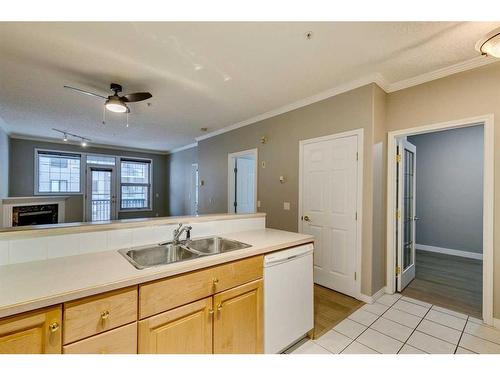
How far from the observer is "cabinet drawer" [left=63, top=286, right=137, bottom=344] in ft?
3.16

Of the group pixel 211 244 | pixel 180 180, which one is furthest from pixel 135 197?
pixel 211 244

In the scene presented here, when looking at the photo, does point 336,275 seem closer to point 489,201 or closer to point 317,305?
point 317,305

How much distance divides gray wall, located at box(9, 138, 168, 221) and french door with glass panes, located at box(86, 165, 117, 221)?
0.24m

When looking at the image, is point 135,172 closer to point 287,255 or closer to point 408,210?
point 287,255

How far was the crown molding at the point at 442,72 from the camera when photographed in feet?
7.12

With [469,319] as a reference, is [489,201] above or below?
above

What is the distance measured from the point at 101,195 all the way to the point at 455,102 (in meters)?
8.07

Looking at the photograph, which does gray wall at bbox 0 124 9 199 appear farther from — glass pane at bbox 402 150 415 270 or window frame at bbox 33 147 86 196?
glass pane at bbox 402 150 415 270

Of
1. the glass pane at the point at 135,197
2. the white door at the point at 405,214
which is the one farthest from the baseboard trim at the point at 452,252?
the glass pane at the point at 135,197

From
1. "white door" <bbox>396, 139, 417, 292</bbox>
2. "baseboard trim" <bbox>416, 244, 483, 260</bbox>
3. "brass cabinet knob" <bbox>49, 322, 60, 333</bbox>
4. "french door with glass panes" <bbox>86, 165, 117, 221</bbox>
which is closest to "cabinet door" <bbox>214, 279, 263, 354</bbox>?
"brass cabinet knob" <bbox>49, 322, 60, 333</bbox>

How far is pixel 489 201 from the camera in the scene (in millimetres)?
2145

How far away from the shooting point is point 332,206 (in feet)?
9.68

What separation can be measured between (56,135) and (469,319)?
321 inches
